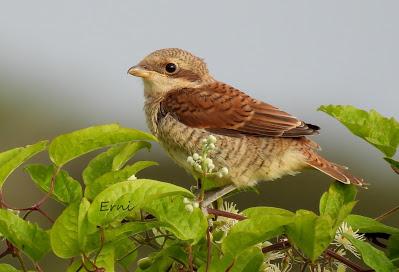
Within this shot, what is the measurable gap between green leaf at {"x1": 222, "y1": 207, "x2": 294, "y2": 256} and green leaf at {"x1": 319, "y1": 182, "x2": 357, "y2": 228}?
8.9 inches

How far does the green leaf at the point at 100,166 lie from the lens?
274cm

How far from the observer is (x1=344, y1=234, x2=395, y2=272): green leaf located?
2.32 metres

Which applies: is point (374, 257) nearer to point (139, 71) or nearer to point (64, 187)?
point (64, 187)

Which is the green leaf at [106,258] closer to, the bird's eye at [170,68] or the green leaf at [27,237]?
the green leaf at [27,237]

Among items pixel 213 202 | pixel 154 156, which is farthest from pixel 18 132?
pixel 213 202

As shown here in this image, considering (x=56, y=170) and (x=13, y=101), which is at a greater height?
(x=56, y=170)

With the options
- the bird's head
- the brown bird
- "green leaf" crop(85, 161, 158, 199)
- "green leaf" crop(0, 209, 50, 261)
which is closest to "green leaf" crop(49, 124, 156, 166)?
"green leaf" crop(85, 161, 158, 199)

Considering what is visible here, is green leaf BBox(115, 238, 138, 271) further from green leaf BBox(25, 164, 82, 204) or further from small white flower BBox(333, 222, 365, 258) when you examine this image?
small white flower BBox(333, 222, 365, 258)

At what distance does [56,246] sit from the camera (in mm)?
2254

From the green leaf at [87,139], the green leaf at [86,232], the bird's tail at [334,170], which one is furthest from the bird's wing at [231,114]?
the green leaf at [86,232]

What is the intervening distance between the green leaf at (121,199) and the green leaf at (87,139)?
0.24m

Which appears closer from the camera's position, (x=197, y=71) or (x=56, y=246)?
(x=56, y=246)

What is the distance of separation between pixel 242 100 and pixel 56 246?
2093mm

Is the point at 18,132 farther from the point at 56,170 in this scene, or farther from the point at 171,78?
the point at 56,170
